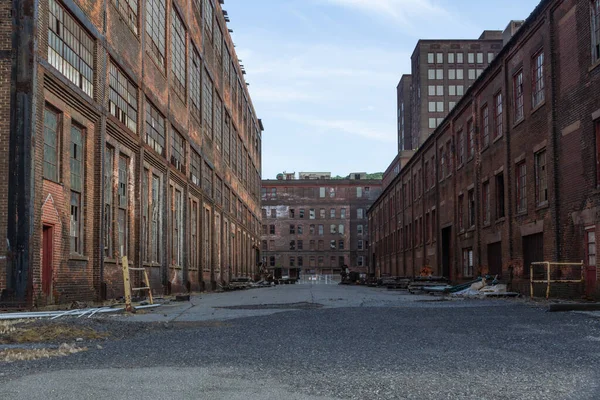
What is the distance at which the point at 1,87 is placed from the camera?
14109 millimetres

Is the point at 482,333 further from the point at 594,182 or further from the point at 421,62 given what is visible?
the point at 421,62

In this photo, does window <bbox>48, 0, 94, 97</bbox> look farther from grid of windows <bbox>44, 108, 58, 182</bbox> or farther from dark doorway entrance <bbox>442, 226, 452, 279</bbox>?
dark doorway entrance <bbox>442, 226, 452, 279</bbox>

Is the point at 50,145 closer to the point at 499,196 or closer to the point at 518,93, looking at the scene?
the point at 518,93

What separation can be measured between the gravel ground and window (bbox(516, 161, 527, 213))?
12665 mm

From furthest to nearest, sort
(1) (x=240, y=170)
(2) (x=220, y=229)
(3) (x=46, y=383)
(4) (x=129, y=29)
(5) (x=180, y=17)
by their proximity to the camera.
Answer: (1) (x=240, y=170) < (2) (x=220, y=229) < (5) (x=180, y=17) < (4) (x=129, y=29) < (3) (x=46, y=383)

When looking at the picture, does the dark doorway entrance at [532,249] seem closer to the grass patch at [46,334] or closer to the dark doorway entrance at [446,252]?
the dark doorway entrance at [446,252]

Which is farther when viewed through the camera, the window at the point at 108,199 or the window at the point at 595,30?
the window at the point at 108,199

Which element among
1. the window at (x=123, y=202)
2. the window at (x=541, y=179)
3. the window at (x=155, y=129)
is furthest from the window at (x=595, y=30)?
the window at (x=155, y=129)

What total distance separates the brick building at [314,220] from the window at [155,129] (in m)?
74.3

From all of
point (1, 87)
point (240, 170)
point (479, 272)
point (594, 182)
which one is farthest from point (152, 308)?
point (240, 170)

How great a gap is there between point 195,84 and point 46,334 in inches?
996

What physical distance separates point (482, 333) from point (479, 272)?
61.9 feet

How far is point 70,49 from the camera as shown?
16.5 m

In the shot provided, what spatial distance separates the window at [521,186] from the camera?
22.0 m
